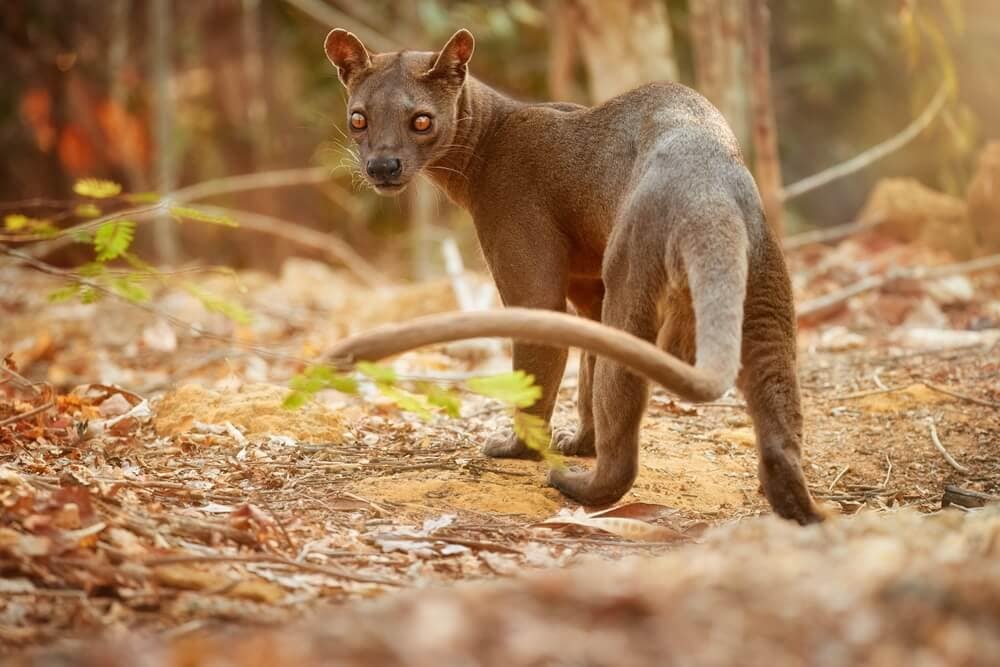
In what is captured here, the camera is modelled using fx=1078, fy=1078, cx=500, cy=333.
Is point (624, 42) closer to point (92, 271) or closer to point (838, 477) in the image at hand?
point (838, 477)

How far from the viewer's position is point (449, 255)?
24.8ft

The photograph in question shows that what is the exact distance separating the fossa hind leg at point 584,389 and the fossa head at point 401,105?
86 centimetres

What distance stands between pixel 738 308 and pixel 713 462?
151 cm

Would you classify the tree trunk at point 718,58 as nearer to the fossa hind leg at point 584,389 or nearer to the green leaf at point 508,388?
the fossa hind leg at point 584,389

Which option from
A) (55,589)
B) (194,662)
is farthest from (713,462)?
(194,662)

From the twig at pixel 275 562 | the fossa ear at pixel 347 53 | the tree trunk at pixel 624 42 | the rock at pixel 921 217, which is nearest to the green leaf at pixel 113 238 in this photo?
the fossa ear at pixel 347 53

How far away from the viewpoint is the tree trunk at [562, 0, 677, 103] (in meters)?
7.48

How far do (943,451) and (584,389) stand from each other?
150cm

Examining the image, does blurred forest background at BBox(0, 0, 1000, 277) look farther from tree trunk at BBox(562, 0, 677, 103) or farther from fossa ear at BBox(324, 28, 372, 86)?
fossa ear at BBox(324, 28, 372, 86)

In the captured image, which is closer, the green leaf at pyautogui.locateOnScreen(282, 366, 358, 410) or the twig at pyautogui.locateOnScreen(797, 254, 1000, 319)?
the green leaf at pyautogui.locateOnScreen(282, 366, 358, 410)

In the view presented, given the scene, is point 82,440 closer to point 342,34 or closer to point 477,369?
point 342,34

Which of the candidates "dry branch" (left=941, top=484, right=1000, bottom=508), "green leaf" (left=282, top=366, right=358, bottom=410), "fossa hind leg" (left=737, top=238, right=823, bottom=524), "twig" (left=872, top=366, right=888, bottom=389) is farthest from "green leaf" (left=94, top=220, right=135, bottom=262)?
"twig" (left=872, top=366, right=888, bottom=389)

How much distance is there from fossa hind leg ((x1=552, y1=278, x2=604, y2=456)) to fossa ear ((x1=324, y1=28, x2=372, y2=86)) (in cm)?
136

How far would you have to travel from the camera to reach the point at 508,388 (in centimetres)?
312
